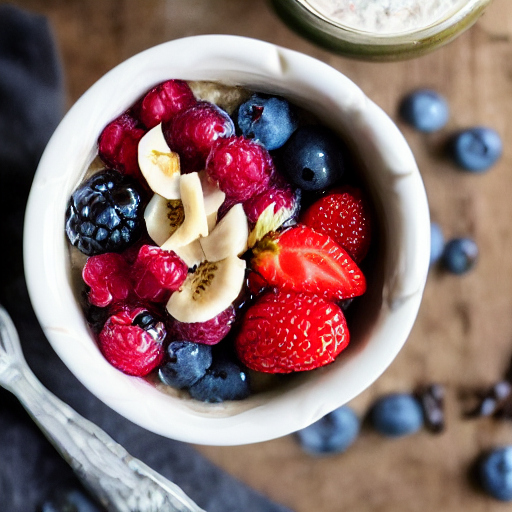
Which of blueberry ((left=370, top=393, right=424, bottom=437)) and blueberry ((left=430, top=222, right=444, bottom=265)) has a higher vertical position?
blueberry ((left=430, top=222, right=444, bottom=265))

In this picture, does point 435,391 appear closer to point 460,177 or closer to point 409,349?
point 409,349

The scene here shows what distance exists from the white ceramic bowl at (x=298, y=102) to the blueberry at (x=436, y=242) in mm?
261

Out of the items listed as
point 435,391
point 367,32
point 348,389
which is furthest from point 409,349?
point 367,32

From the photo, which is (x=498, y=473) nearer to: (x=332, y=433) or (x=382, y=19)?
(x=332, y=433)

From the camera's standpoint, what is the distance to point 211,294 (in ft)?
1.98

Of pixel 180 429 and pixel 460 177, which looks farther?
pixel 460 177

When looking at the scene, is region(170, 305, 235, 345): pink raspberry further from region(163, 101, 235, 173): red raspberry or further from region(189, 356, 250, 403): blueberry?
region(163, 101, 235, 173): red raspberry

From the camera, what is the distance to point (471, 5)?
0.67 meters

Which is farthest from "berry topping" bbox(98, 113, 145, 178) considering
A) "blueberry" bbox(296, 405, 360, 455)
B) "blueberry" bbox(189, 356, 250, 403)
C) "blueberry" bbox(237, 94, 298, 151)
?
"blueberry" bbox(296, 405, 360, 455)

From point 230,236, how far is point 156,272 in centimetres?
8

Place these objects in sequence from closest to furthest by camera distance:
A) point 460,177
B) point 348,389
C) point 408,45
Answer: point 348,389 < point 408,45 < point 460,177

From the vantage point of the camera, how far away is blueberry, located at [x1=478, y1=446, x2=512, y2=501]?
89 centimetres

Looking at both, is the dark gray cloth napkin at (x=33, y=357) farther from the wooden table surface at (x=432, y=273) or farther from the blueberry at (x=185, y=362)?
the blueberry at (x=185, y=362)

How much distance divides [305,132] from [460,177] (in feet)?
1.12
